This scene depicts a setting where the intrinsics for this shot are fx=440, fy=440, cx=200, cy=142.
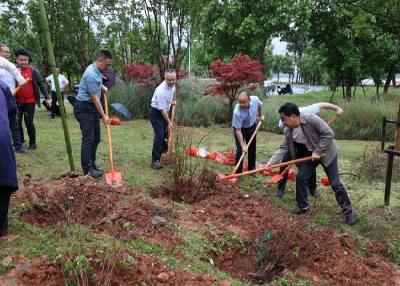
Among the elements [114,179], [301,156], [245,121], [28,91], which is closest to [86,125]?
[114,179]

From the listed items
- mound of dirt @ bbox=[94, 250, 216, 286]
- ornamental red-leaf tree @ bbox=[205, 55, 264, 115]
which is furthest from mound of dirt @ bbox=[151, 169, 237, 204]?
ornamental red-leaf tree @ bbox=[205, 55, 264, 115]

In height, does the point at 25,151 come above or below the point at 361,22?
below

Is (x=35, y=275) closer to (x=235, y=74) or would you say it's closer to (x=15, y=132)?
(x=15, y=132)

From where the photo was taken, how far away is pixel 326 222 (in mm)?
4898

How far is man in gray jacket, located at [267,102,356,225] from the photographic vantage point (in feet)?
15.4

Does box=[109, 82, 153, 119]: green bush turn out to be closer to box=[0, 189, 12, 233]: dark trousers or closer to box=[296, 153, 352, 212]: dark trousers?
box=[296, 153, 352, 212]: dark trousers

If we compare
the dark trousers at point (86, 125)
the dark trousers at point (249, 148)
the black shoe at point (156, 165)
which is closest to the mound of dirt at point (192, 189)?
the dark trousers at point (86, 125)

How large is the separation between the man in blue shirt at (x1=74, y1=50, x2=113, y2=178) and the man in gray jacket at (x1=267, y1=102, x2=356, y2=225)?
2.23m

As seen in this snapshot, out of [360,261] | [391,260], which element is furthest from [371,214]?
[360,261]

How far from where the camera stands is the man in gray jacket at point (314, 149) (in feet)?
15.4

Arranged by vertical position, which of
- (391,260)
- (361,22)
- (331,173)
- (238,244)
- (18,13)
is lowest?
(391,260)

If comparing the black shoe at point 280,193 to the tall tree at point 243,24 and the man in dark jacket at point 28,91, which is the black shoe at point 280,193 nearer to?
the man in dark jacket at point 28,91

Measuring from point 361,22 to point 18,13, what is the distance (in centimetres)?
1374

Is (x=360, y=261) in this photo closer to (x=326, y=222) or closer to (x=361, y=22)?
(x=326, y=222)
